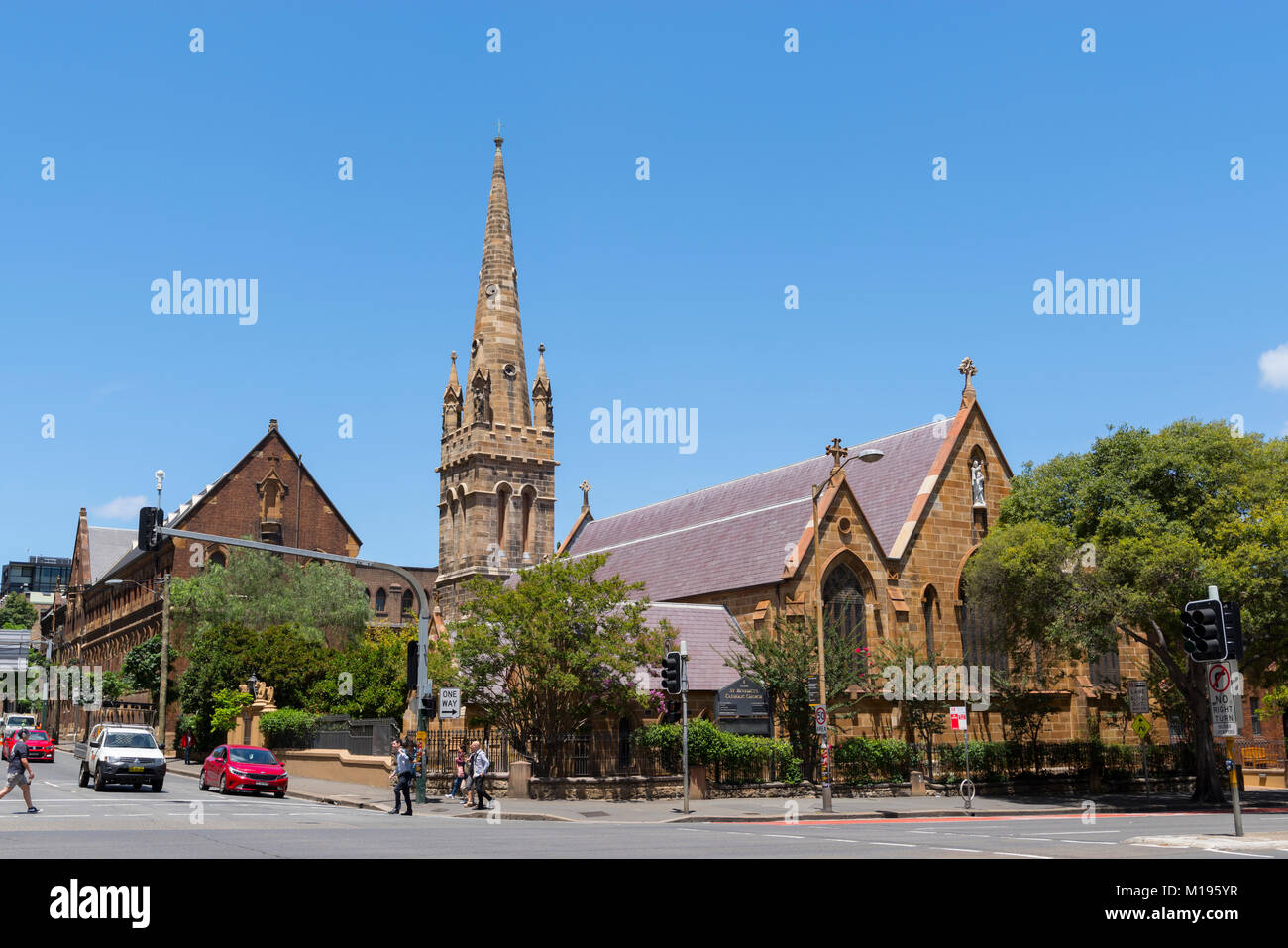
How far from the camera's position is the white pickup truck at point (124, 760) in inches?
1294

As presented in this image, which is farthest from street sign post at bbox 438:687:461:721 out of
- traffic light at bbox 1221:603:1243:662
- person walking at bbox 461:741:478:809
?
traffic light at bbox 1221:603:1243:662

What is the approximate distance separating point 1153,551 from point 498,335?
38.6 meters

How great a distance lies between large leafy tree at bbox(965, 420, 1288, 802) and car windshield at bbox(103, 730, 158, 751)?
87.3ft

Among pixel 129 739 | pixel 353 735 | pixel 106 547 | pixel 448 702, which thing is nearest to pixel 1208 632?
pixel 448 702

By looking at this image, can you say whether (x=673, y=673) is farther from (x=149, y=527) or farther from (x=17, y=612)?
(x=17, y=612)

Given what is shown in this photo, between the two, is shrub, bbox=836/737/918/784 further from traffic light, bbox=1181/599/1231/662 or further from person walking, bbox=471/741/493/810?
traffic light, bbox=1181/599/1231/662

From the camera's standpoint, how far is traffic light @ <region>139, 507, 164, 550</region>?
21.7m

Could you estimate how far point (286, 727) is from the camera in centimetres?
4653

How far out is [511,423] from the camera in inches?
2527

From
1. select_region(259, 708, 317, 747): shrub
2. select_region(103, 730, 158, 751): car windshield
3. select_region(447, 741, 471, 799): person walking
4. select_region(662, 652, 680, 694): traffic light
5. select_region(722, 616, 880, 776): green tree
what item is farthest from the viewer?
select_region(259, 708, 317, 747): shrub

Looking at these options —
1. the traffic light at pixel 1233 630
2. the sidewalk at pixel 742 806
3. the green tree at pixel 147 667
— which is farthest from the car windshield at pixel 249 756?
the green tree at pixel 147 667

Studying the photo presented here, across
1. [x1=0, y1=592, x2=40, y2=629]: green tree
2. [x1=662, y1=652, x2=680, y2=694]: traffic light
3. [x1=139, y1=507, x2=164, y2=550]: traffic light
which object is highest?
[x1=0, y1=592, x2=40, y2=629]: green tree
